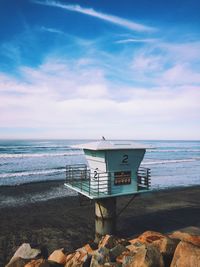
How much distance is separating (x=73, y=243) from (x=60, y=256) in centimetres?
529

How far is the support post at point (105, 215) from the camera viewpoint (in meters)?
15.8

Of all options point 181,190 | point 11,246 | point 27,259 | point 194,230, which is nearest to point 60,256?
point 27,259

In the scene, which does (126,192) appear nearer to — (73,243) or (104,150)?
(104,150)

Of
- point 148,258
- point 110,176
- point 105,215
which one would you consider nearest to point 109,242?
point 105,215

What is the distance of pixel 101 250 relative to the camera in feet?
36.3

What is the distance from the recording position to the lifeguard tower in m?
15.1

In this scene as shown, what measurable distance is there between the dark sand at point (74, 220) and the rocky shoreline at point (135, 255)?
432 cm

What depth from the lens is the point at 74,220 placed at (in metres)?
22.3

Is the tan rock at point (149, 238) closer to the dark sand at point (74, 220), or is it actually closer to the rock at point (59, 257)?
the rock at point (59, 257)

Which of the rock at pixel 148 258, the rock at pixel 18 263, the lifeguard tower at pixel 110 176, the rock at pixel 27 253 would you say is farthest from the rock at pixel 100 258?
the rock at pixel 27 253

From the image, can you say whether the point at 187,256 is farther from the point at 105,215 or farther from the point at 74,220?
the point at 74,220

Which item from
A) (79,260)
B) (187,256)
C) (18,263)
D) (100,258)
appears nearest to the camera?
(187,256)

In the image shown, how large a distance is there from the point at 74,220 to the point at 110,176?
9.06 metres

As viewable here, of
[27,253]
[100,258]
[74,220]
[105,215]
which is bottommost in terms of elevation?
[74,220]
